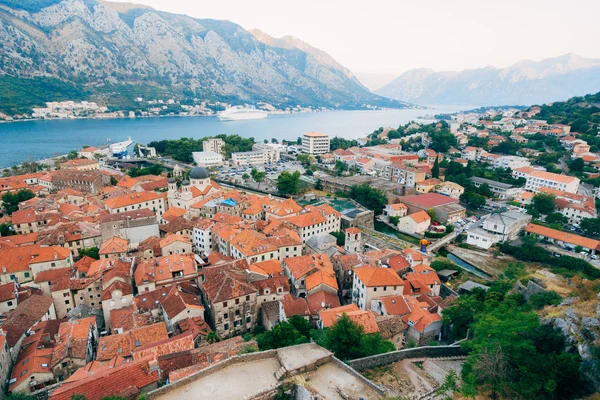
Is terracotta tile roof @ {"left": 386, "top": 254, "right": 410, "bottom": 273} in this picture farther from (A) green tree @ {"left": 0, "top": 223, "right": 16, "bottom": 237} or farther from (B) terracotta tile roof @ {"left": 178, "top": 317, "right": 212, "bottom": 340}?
(A) green tree @ {"left": 0, "top": 223, "right": 16, "bottom": 237}

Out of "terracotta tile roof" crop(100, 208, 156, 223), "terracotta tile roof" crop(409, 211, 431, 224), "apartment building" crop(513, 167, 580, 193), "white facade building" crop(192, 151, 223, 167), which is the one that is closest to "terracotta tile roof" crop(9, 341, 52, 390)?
"terracotta tile roof" crop(100, 208, 156, 223)

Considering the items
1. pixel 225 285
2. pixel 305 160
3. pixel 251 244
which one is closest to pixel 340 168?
pixel 305 160

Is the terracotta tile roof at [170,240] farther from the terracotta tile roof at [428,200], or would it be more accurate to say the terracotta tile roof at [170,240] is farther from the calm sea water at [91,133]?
the calm sea water at [91,133]

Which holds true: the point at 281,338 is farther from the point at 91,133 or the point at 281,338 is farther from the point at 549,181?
the point at 91,133

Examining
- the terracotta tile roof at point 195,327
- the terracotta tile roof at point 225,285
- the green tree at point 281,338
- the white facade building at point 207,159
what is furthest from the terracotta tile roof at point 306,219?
the white facade building at point 207,159

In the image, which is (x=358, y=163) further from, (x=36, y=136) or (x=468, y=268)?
(x=36, y=136)

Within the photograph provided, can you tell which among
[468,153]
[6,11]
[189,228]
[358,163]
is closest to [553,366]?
[189,228]

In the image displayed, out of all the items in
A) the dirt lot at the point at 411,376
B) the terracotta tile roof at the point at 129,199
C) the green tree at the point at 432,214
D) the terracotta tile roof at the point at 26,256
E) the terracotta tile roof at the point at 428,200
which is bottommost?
the green tree at the point at 432,214

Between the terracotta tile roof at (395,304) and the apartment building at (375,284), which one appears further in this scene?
the apartment building at (375,284)
